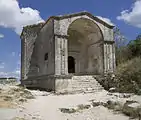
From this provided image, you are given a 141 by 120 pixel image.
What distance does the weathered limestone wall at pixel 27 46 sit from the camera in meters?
24.7

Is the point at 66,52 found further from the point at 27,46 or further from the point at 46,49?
the point at 27,46

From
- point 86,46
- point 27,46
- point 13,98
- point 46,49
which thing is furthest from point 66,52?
point 27,46

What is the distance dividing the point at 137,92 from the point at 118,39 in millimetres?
20000

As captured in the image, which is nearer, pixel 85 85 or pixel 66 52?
pixel 85 85

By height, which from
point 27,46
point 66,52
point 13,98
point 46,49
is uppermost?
point 27,46

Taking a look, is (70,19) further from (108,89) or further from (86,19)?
(108,89)

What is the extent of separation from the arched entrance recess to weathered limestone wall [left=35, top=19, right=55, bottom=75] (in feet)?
8.53

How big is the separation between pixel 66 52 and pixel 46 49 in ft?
8.45

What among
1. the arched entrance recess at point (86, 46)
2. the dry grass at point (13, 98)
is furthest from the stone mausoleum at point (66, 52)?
the dry grass at point (13, 98)

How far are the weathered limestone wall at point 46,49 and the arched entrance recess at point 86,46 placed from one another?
260 centimetres

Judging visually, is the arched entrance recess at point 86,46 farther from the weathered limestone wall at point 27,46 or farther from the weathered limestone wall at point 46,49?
the weathered limestone wall at point 27,46

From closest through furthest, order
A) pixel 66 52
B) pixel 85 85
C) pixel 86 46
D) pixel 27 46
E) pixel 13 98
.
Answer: pixel 13 98 → pixel 85 85 → pixel 66 52 → pixel 27 46 → pixel 86 46

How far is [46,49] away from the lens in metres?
21.4

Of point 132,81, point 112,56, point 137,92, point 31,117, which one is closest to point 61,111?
point 31,117
